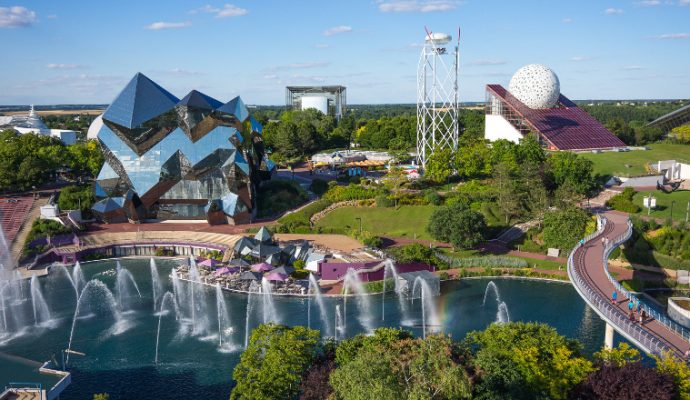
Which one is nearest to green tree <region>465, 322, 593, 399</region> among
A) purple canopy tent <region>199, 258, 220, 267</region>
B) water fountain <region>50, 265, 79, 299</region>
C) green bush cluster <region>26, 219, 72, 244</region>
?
purple canopy tent <region>199, 258, 220, 267</region>

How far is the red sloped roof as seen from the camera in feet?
252

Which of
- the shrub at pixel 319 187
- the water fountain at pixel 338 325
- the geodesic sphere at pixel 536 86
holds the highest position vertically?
the geodesic sphere at pixel 536 86

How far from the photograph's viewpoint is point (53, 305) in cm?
Result: 3703

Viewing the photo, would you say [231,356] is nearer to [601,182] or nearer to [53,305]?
[53,305]

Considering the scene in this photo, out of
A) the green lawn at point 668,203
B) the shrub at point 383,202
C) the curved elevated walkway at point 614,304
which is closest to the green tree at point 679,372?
the curved elevated walkway at point 614,304

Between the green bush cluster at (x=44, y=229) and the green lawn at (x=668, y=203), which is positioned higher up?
the green lawn at (x=668, y=203)

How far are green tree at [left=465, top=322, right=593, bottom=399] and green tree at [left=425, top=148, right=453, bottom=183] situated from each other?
40518 mm

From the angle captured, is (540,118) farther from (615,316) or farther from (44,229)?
(44,229)

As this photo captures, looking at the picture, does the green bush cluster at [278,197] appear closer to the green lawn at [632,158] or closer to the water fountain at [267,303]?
the water fountain at [267,303]

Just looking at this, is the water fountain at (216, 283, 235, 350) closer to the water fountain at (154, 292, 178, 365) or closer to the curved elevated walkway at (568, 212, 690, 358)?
the water fountain at (154, 292, 178, 365)

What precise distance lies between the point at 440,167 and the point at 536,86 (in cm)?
2586

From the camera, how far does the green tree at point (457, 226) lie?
144 feet

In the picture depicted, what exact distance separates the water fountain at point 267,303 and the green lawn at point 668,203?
3386 cm

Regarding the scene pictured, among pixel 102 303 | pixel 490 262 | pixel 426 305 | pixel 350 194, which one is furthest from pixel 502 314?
pixel 350 194
